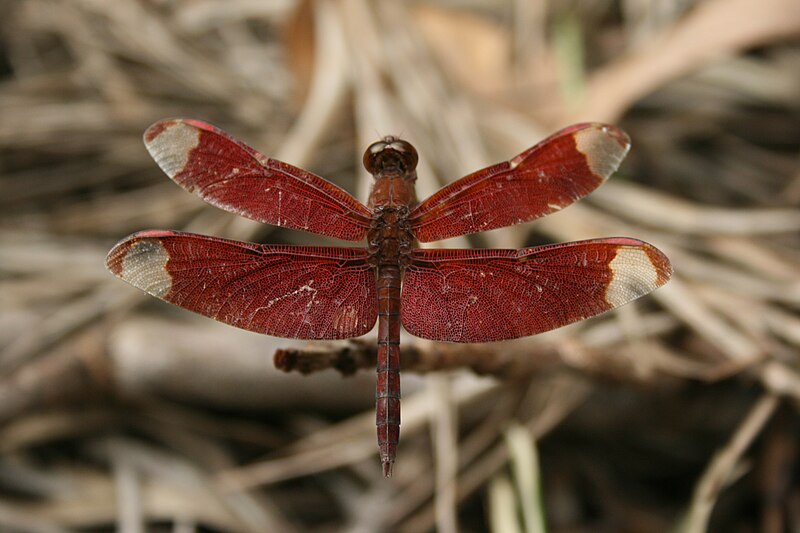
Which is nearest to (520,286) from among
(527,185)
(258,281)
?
(527,185)

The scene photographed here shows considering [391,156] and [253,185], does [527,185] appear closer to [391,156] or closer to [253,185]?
[391,156]

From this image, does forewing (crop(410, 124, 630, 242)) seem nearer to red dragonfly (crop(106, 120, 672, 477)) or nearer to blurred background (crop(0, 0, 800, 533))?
red dragonfly (crop(106, 120, 672, 477))

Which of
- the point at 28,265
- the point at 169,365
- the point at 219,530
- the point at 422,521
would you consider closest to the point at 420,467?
the point at 422,521

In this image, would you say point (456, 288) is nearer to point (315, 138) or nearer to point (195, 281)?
point (195, 281)

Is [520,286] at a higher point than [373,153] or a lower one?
lower

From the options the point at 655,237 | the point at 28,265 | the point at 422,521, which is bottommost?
the point at 422,521

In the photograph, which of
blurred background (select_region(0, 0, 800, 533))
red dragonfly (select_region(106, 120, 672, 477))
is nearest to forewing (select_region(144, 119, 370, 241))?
red dragonfly (select_region(106, 120, 672, 477))
